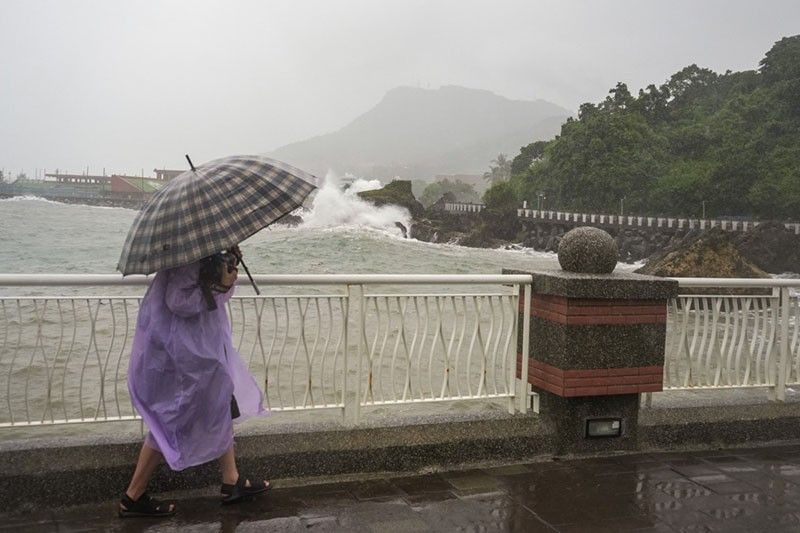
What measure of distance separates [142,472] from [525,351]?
2542 mm

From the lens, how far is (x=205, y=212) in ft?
10.8

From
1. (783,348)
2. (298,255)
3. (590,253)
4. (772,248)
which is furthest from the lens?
(298,255)

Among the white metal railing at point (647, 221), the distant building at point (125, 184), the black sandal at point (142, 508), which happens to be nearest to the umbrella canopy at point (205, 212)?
the black sandal at point (142, 508)

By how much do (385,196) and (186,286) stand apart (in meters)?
98.0

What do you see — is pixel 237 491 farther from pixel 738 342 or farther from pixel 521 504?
pixel 738 342

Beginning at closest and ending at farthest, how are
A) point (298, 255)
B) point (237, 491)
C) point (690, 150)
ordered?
point (237, 491)
point (298, 255)
point (690, 150)

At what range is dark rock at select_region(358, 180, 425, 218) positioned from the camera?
98.5 m

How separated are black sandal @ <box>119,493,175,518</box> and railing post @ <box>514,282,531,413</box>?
2.39 meters

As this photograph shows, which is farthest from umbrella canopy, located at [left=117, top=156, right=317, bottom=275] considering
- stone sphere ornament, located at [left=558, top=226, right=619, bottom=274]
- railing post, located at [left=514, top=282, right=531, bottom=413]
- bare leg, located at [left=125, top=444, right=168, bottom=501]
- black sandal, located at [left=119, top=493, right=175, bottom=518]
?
stone sphere ornament, located at [left=558, top=226, right=619, bottom=274]

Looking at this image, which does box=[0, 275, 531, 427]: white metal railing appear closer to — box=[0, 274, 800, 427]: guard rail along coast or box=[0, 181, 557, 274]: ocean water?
box=[0, 274, 800, 427]: guard rail along coast

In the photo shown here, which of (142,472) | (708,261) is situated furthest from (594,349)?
(708,261)

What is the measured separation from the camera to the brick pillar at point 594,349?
4445 mm

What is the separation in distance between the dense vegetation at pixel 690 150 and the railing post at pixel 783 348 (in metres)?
58.3

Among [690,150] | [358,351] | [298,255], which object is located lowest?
[298,255]
